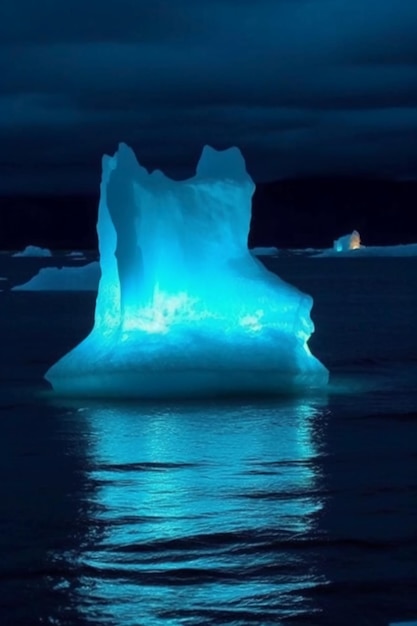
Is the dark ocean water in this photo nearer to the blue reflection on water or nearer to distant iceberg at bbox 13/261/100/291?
the blue reflection on water

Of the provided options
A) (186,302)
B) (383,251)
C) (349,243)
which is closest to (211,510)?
(186,302)

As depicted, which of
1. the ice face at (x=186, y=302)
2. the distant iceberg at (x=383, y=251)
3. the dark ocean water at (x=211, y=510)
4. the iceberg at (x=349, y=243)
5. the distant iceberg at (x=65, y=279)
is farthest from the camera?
the iceberg at (x=349, y=243)

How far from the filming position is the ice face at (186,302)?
17.3m

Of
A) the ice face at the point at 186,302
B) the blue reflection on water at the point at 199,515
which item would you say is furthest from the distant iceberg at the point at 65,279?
the blue reflection on water at the point at 199,515

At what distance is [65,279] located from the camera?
5678 cm

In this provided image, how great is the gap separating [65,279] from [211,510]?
151 ft

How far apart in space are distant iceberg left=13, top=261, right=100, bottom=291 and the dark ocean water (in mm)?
35934

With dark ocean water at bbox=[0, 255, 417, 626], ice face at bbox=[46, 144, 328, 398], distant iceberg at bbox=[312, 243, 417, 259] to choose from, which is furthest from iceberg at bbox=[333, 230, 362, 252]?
ice face at bbox=[46, 144, 328, 398]

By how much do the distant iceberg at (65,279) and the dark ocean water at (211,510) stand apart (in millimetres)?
35934

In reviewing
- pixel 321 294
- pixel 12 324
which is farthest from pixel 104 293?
pixel 321 294

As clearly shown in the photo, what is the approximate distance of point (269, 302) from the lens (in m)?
17.9

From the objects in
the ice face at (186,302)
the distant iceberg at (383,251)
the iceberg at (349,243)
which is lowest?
the ice face at (186,302)

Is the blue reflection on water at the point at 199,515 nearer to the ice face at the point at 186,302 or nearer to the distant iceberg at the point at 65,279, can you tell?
the ice face at the point at 186,302

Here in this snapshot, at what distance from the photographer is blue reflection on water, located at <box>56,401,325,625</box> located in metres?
8.61
